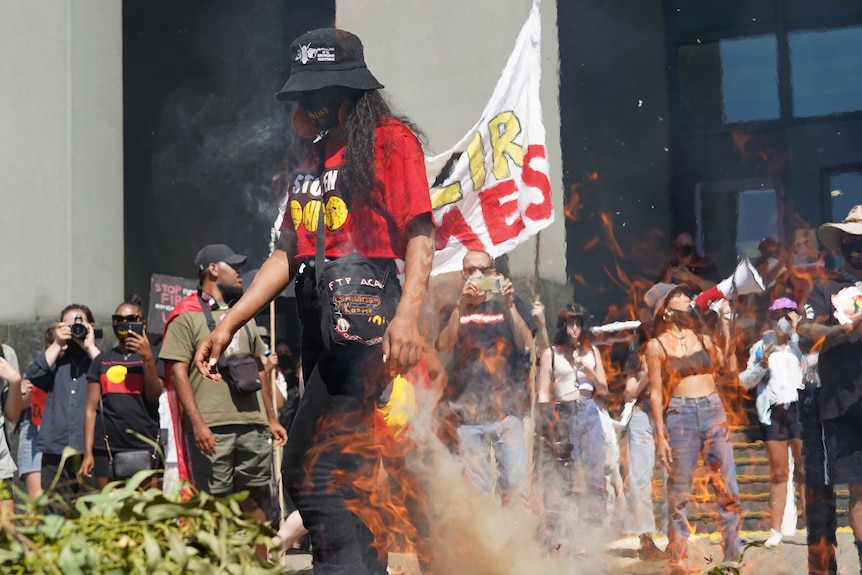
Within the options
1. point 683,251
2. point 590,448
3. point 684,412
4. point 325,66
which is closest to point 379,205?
point 325,66

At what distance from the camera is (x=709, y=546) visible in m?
Answer: 7.94

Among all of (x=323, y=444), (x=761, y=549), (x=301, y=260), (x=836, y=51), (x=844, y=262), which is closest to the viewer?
(x=323, y=444)

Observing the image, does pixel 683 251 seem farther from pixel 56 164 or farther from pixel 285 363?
pixel 56 164

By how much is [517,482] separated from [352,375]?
4.30 meters

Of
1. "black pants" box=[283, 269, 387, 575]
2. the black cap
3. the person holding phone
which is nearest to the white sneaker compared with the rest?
the person holding phone

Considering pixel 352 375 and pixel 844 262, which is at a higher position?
pixel 844 262

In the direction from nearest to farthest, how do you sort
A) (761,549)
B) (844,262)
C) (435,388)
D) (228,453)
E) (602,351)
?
(844,262), (228,453), (761,549), (435,388), (602,351)

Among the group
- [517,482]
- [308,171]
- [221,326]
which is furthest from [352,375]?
[517,482]

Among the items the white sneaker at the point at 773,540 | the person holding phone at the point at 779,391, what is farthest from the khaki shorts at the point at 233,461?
the person holding phone at the point at 779,391

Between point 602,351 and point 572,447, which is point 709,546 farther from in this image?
point 602,351

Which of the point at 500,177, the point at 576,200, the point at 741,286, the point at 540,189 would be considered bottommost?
the point at 741,286

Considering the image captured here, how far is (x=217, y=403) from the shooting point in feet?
23.4

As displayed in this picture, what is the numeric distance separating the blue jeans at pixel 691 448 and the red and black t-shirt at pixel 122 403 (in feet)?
11.0

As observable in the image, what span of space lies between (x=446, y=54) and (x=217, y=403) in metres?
4.56
